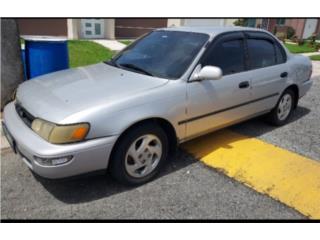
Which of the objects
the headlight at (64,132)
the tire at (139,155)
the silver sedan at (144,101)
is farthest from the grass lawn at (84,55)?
the headlight at (64,132)

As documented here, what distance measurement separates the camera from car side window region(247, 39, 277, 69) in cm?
414

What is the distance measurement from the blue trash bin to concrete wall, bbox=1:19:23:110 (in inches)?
5.7

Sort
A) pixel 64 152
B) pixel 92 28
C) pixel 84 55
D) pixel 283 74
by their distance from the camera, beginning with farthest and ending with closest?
pixel 92 28 < pixel 84 55 < pixel 283 74 < pixel 64 152

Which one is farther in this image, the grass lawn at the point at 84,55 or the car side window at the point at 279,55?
the grass lawn at the point at 84,55

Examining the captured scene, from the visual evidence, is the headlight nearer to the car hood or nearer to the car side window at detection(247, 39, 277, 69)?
the car hood

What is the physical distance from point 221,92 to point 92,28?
13.4 m

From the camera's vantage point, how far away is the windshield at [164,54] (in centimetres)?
344

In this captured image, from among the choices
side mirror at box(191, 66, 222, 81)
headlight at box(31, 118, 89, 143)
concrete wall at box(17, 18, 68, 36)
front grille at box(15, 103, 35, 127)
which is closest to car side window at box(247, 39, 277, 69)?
side mirror at box(191, 66, 222, 81)

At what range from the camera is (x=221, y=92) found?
3652 millimetres

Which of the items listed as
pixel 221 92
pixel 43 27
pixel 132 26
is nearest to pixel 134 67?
pixel 221 92

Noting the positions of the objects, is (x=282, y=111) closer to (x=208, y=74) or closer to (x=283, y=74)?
(x=283, y=74)

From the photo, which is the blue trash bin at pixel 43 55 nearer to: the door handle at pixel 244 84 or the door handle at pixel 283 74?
the door handle at pixel 244 84

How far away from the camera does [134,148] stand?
3.04m

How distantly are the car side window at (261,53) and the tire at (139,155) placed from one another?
1781mm
